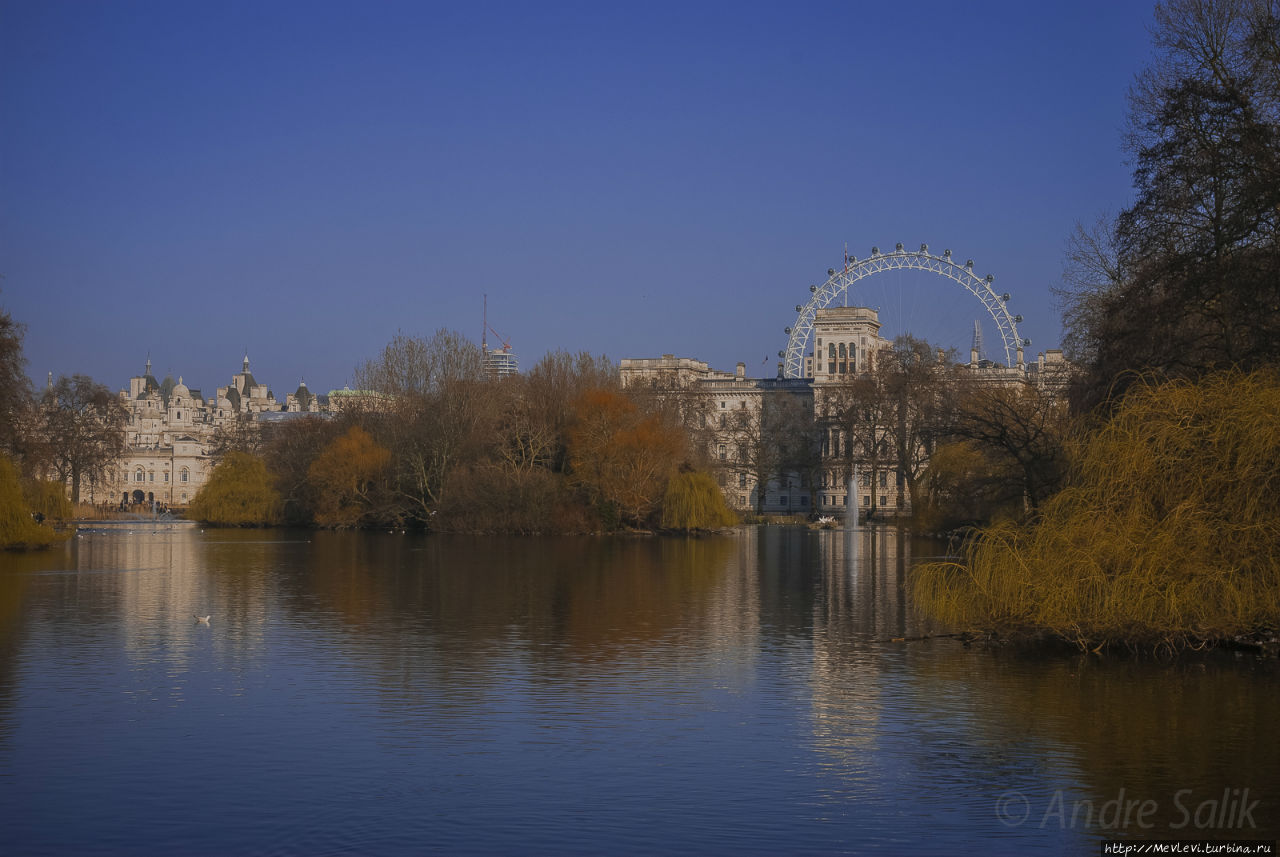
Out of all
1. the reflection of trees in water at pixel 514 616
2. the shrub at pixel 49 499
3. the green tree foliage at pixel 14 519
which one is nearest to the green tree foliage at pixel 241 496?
the shrub at pixel 49 499

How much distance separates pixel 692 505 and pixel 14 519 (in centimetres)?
3288

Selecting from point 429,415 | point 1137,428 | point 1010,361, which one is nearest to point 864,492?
point 1010,361

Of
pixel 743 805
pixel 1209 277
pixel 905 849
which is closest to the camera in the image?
pixel 905 849

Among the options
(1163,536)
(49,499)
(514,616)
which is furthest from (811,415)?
(1163,536)

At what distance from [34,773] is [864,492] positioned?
397ft

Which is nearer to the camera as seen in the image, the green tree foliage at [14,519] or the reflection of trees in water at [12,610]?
the reflection of trees in water at [12,610]

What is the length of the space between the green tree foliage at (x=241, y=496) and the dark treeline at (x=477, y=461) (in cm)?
8

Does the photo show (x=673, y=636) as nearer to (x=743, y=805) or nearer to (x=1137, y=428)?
(x=1137, y=428)

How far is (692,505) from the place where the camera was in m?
69.0

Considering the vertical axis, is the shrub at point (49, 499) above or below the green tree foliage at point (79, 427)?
below

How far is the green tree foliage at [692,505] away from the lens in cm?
6900

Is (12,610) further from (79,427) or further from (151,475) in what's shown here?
(151,475)

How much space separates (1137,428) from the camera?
70.5 feet

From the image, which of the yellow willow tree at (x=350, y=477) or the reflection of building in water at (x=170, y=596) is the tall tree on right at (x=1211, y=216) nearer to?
the reflection of building in water at (x=170, y=596)
